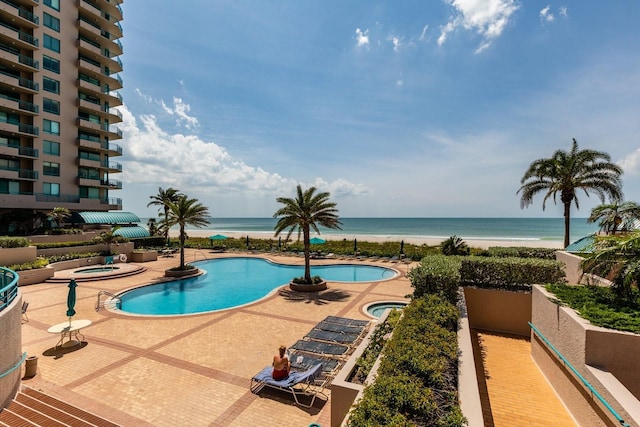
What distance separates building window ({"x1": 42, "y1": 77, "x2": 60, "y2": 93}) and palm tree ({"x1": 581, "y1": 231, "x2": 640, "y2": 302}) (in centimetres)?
5410

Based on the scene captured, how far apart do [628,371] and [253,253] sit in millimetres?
34000

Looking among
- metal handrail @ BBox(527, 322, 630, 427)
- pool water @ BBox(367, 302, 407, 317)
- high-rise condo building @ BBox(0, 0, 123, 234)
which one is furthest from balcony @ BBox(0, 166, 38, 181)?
metal handrail @ BBox(527, 322, 630, 427)

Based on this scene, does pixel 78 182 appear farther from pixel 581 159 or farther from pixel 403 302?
pixel 581 159

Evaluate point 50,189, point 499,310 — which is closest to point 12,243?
point 50,189

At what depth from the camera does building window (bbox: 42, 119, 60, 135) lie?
38056 millimetres

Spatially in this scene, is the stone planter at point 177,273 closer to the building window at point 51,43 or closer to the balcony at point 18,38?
the balcony at point 18,38

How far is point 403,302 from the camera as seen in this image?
1658 centimetres

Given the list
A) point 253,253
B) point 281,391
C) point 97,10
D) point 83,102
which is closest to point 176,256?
point 253,253

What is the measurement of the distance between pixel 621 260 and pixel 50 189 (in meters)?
52.8

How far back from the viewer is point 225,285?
880 inches

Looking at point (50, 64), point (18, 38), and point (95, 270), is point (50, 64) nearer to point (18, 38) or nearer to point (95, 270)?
point (18, 38)

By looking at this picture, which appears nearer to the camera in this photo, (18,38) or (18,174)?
(18,38)

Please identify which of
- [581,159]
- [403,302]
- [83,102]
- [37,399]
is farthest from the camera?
[83,102]

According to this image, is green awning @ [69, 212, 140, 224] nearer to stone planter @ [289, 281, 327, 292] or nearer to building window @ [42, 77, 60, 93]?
building window @ [42, 77, 60, 93]
